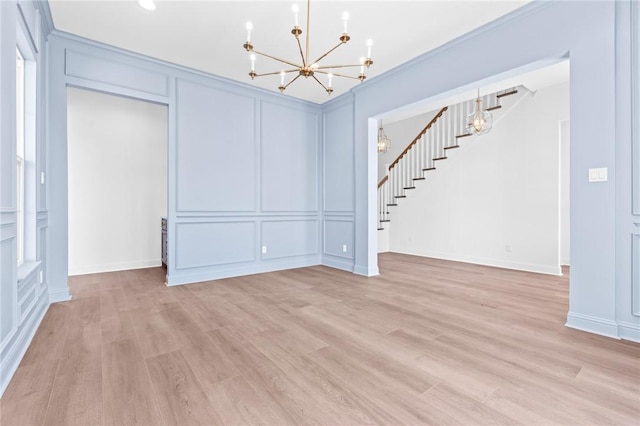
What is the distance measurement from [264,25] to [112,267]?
14.5ft

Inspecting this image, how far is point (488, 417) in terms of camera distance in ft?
4.79

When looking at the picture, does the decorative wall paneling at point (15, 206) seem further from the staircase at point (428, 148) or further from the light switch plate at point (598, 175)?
the staircase at point (428, 148)

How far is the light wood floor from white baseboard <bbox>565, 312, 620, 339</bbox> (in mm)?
85

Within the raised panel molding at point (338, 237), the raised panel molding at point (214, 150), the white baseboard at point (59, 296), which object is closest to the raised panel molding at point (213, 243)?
the raised panel molding at point (214, 150)

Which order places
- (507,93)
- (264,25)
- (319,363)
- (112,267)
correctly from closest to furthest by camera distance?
(319,363)
(264,25)
(112,267)
(507,93)

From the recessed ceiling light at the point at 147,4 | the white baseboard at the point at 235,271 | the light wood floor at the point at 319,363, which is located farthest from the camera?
the white baseboard at the point at 235,271

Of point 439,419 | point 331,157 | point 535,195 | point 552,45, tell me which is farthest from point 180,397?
point 535,195

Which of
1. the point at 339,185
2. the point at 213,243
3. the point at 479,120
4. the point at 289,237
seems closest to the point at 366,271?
the point at 289,237

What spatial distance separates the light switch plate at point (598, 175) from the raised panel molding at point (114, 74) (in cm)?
476

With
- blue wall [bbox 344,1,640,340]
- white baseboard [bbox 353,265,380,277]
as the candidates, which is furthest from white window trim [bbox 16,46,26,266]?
blue wall [bbox 344,1,640,340]

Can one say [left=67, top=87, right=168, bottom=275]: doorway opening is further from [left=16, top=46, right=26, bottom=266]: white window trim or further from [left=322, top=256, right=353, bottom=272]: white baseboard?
[left=322, top=256, right=353, bottom=272]: white baseboard

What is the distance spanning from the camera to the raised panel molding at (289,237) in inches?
200

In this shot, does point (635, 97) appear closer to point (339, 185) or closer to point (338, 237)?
point (339, 185)

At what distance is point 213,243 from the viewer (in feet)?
14.6
